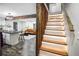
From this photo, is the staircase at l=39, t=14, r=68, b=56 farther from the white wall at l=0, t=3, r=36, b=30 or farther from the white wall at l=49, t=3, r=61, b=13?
the white wall at l=0, t=3, r=36, b=30

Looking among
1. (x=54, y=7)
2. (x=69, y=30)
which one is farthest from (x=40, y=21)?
(x=69, y=30)

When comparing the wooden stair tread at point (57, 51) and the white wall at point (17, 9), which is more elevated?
the white wall at point (17, 9)

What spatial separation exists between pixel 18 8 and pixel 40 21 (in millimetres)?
334

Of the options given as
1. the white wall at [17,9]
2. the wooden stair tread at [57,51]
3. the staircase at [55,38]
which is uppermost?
the white wall at [17,9]

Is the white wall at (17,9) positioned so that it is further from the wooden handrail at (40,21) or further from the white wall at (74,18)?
the white wall at (74,18)

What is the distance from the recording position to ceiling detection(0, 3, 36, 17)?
1.68 meters

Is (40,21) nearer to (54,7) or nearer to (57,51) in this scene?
(54,7)

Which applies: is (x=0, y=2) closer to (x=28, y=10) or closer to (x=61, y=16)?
(x=28, y=10)

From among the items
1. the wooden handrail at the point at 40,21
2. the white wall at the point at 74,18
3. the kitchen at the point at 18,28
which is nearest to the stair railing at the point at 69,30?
the white wall at the point at 74,18

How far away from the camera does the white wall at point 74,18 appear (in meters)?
1.67

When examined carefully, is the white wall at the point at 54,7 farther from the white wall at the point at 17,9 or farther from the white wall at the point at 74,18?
the white wall at the point at 17,9

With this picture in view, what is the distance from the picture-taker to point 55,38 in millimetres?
1700

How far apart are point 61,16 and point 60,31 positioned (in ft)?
0.65

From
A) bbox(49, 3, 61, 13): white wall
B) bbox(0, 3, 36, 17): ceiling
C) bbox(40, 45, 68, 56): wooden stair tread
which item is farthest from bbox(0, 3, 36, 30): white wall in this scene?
bbox(40, 45, 68, 56): wooden stair tread
